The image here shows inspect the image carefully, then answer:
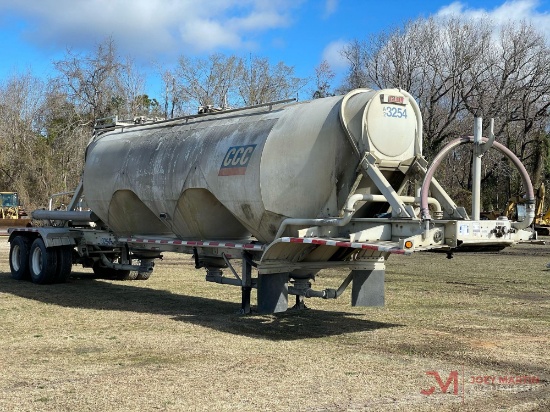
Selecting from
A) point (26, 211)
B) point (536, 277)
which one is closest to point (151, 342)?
point (536, 277)

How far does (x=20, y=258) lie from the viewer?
A: 52.8ft

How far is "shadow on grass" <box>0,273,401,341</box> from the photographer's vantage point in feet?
33.4

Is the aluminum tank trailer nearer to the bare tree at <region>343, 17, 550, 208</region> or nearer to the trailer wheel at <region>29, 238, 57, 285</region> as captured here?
the trailer wheel at <region>29, 238, 57, 285</region>

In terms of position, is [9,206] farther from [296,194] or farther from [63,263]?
[296,194]

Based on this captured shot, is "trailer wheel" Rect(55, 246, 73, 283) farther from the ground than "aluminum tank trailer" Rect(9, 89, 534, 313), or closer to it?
closer to it

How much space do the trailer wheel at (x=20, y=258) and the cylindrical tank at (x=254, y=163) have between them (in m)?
3.29

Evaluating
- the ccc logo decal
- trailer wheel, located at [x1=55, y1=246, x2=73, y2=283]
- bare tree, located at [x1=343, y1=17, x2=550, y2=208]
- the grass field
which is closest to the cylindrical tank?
the ccc logo decal

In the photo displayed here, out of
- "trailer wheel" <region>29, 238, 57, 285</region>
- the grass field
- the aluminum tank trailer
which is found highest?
the aluminum tank trailer

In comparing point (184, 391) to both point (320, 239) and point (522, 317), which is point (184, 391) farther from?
point (522, 317)

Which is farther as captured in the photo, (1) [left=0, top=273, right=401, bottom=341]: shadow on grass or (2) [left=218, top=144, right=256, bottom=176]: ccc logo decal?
(2) [left=218, top=144, right=256, bottom=176]: ccc logo decal

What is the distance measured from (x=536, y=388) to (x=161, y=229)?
816 cm

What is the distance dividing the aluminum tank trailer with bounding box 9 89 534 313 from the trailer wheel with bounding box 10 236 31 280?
3.36 meters

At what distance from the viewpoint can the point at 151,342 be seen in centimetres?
912

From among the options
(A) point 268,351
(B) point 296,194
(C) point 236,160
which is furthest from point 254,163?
(A) point 268,351
